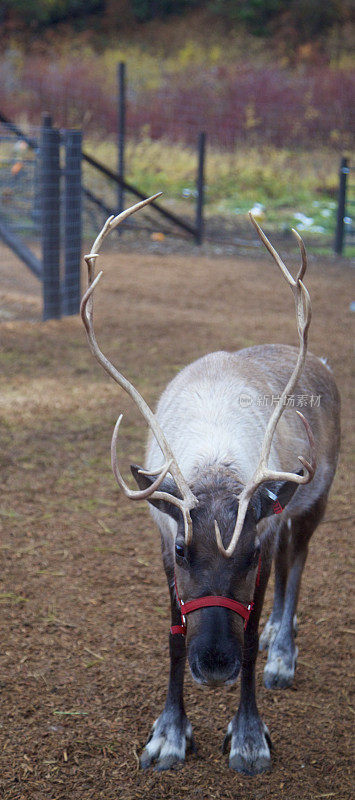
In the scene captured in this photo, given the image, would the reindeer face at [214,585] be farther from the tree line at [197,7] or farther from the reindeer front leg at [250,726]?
the tree line at [197,7]

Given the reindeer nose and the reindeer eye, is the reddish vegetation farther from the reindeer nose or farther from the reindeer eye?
the reindeer nose

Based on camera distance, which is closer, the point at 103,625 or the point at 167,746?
the point at 167,746

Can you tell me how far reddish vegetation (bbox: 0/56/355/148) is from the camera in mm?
19953

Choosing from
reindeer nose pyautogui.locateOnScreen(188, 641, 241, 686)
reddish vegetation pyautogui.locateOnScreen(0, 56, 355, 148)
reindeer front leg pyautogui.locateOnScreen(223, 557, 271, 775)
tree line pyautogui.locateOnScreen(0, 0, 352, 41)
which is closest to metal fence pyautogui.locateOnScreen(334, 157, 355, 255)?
reddish vegetation pyautogui.locateOnScreen(0, 56, 355, 148)

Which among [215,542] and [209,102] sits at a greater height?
[209,102]

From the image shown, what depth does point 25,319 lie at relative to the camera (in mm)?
8039

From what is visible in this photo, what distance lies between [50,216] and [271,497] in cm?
604

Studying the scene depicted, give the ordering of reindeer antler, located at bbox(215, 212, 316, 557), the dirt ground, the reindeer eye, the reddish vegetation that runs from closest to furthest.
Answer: reindeer antler, located at bbox(215, 212, 316, 557) → the reindeer eye → the dirt ground → the reddish vegetation

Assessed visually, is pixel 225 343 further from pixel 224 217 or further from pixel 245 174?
pixel 245 174

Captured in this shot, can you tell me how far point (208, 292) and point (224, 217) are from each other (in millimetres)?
5309

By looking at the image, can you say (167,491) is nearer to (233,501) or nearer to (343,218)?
(233,501)

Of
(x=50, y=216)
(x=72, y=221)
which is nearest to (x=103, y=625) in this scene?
(x=50, y=216)

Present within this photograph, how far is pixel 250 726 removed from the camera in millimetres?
2602

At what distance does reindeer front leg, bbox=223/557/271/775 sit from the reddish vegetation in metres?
17.5
